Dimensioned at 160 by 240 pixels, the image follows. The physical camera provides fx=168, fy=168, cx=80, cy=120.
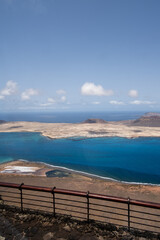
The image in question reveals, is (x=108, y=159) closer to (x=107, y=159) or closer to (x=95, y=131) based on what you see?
(x=107, y=159)

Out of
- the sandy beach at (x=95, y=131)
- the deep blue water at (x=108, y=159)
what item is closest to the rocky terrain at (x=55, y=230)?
the deep blue water at (x=108, y=159)

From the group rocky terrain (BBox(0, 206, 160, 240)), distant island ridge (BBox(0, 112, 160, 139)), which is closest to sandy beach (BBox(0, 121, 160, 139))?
distant island ridge (BBox(0, 112, 160, 139))

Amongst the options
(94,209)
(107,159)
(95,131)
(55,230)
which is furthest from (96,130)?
(55,230)

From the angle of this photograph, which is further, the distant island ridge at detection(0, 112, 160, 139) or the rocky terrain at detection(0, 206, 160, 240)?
the distant island ridge at detection(0, 112, 160, 139)

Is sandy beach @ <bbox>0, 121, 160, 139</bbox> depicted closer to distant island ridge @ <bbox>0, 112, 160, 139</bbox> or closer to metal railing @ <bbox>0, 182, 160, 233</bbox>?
distant island ridge @ <bbox>0, 112, 160, 139</bbox>

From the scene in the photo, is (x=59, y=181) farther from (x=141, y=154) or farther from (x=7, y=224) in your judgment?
(x=141, y=154)

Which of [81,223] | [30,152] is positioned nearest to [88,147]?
[30,152]

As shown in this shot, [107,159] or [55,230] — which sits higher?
[55,230]

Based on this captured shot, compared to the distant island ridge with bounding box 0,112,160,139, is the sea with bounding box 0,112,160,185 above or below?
below
